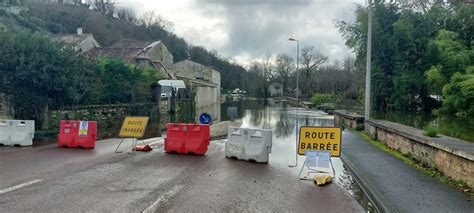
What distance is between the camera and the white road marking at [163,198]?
6.61 meters

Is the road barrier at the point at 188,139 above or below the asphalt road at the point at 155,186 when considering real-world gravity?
above

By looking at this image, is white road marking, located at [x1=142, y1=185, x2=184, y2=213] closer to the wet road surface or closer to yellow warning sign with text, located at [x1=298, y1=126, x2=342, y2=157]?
the wet road surface

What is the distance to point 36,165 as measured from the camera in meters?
10.7

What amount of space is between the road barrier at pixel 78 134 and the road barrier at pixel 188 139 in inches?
116

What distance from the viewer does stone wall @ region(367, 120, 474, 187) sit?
8.26 m

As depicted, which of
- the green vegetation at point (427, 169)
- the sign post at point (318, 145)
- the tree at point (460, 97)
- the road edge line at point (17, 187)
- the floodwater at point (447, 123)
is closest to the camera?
the road edge line at point (17, 187)

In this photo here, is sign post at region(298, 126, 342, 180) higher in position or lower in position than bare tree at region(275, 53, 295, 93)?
lower

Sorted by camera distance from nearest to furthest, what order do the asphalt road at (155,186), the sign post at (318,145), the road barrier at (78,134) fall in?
the asphalt road at (155,186)
the sign post at (318,145)
the road barrier at (78,134)

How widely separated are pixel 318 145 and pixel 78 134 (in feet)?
28.0

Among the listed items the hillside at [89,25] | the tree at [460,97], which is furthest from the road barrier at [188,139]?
the hillside at [89,25]

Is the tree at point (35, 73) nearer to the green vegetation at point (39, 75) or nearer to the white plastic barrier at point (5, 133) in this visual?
the green vegetation at point (39, 75)

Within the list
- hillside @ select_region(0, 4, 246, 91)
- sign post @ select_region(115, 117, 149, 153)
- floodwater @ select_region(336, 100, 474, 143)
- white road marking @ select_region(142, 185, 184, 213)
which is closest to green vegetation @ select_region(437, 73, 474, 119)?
floodwater @ select_region(336, 100, 474, 143)

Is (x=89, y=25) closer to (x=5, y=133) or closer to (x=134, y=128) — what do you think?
(x=5, y=133)

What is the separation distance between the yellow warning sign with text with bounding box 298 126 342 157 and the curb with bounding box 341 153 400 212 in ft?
2.72
